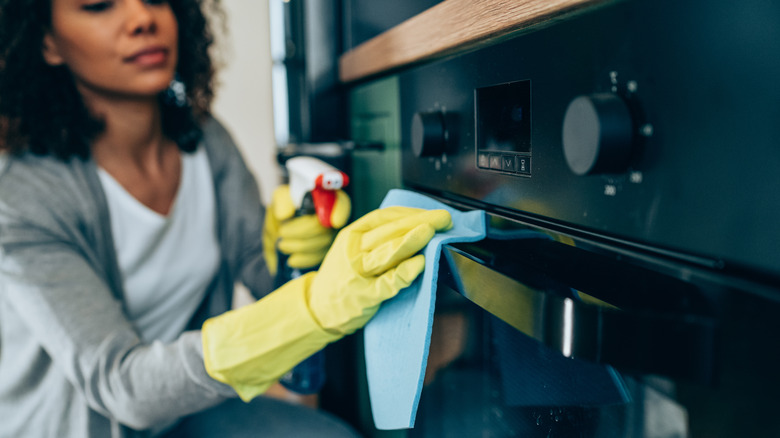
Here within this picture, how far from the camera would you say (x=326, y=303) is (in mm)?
542

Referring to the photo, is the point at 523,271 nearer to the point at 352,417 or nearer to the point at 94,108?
the point at 352,417

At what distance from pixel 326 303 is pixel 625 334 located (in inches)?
13.5

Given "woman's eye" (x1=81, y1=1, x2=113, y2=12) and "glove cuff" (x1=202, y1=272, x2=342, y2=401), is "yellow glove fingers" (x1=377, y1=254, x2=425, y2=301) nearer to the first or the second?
"glove cuff" (x1=202, y1=272, x2=342, y2=401)

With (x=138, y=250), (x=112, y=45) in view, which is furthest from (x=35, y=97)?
(x=138, y=250)

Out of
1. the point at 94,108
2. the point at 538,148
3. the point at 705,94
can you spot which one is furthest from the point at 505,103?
the point at 94,108

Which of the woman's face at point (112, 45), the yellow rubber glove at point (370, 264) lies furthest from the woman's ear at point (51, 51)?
the yellow rubber glove at point (370, 264)

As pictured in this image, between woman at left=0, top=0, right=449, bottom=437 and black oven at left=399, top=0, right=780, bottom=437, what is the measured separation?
4.3 inches

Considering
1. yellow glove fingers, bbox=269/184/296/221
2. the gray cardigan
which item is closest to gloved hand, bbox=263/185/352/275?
yellow glove fingers, bbox=269/184/296/221

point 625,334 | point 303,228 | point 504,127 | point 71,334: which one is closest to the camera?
point 625,334

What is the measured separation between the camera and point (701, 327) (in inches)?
9.2

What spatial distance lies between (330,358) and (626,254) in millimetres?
824

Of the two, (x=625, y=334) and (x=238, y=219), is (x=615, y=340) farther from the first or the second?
(x=238, y=219)

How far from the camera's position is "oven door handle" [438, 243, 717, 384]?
0.24 metres

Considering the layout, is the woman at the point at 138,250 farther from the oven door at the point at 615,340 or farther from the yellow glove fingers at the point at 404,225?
the oven door at the point at 615,340
